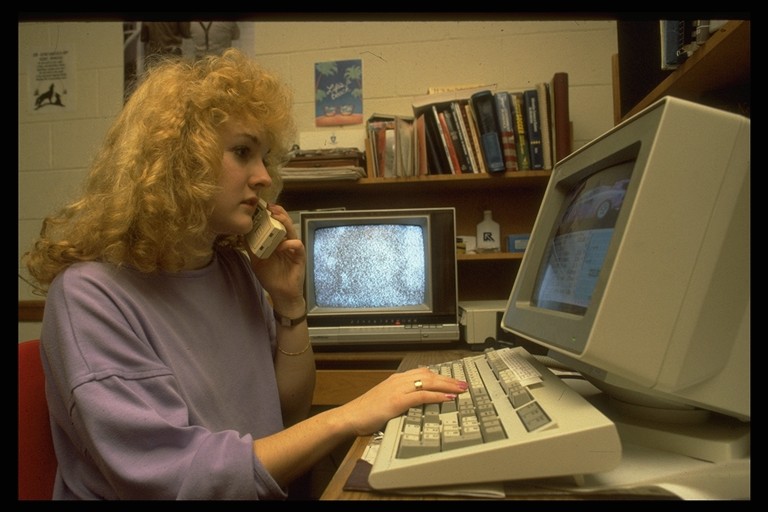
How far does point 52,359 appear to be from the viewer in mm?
651

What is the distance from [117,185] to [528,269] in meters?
0.70

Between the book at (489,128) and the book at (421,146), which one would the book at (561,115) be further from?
the book at (421,146)

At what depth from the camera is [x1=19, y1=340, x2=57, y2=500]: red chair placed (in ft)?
2.39

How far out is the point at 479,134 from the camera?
166 cm

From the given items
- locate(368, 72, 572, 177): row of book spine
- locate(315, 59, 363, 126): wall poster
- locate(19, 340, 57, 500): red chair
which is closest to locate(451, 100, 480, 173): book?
locate(368, 72, 572, 177): row of book spine

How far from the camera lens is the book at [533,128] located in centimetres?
162

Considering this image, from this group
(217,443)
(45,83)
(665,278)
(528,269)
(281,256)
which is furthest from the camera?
(45,83)

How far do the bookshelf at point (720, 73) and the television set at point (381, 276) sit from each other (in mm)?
703

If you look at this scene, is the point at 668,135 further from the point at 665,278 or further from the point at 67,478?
the point at 67,478

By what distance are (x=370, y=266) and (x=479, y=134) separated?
0.60m

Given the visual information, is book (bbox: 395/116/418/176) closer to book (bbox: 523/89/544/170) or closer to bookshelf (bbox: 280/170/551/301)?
bookshelf (bbox: 280/170/551/301)

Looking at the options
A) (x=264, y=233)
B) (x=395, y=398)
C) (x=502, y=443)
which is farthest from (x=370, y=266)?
(x=502, y=443)

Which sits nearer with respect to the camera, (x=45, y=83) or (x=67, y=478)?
(x=67, y=478)

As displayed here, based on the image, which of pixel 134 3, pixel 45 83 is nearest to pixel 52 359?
pixel 134 3
